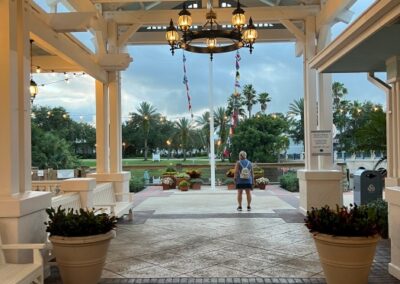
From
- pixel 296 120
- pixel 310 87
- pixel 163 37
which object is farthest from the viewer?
pixel 296 120

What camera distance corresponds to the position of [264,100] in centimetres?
4734

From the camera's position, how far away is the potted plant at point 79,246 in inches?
162

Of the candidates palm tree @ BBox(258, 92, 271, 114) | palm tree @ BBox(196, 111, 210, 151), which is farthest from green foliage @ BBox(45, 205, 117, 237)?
palm tree @ BBox(258, 92, 271, 114)

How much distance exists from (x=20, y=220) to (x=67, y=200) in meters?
1.79

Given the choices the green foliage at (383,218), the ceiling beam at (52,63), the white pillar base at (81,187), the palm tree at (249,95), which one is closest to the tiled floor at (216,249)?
the green foliage at (383,218)

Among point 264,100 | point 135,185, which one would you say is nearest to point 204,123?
point 264,100

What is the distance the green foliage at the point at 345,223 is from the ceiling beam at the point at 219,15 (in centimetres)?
617

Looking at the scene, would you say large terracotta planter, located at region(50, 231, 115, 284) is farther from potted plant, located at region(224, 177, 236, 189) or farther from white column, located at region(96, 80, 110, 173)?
potted plant, located at region(224, 177, 236, 189)

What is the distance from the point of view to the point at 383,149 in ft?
28.3

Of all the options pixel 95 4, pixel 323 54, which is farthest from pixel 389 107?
pixel 95 4

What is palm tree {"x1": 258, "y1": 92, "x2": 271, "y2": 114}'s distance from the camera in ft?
154

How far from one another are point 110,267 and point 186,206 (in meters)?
5.66

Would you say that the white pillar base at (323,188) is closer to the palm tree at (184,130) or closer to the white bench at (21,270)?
the white bench at (21,270)

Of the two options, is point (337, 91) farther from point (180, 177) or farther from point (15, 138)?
point (15, 138)
